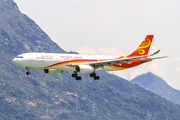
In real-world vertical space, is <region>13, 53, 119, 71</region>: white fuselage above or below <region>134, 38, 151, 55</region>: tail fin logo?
below

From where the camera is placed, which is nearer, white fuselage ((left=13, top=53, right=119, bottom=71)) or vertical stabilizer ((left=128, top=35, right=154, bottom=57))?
white fuselage ((left=13, top=53, right=119, bottom=71))

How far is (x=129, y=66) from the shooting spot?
100 metres

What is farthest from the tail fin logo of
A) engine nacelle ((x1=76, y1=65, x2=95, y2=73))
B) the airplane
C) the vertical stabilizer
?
engine nacelle ((x1=76, y1=65, x2=95, y2=73))

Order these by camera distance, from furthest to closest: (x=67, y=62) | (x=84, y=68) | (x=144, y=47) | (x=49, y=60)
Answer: (x=144, y=47) < (x=67, y=62) < (x=84, y=68) < (x=49, y=60)

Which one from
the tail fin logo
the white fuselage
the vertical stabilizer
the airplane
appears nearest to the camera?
the white fuselage

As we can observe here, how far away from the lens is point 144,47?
341 ft

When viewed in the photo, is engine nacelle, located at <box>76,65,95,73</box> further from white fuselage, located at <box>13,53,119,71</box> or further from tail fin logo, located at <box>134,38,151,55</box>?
tail fin logo, located at <box>134,38,151,55</box>

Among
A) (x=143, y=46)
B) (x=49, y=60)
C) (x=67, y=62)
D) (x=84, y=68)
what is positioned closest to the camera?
(x=49, y=60)

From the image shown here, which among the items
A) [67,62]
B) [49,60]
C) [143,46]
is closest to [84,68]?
[67,62]

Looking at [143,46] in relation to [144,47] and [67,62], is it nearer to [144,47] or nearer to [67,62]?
[144,47]

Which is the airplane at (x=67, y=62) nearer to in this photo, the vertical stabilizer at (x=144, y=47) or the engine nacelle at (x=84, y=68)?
the engine nacelle at (x=84, y=68)

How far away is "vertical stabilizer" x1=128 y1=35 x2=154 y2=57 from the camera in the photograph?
103m

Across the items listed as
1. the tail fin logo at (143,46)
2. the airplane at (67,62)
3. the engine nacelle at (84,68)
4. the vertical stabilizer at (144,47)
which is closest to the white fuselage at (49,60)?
the airplane at (67,62)

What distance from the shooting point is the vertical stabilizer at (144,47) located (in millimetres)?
103250
